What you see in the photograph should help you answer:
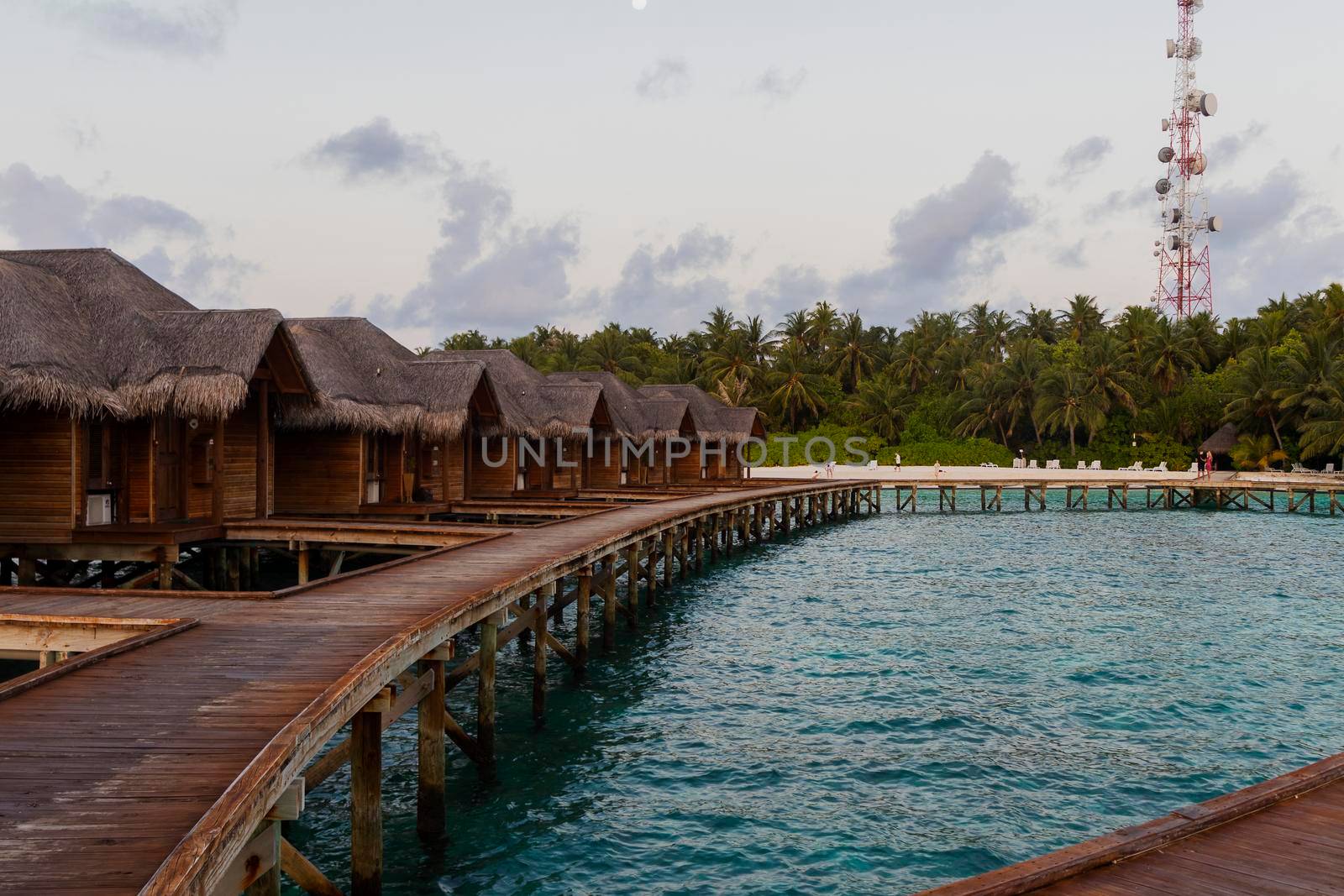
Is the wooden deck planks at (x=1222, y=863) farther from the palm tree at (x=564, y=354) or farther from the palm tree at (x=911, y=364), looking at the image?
the palm tree at (x=911, y=364)

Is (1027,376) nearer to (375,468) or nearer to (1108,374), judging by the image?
(1108,374)

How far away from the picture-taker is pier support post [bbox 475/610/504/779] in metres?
10.7

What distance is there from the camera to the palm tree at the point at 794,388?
69.2 metres

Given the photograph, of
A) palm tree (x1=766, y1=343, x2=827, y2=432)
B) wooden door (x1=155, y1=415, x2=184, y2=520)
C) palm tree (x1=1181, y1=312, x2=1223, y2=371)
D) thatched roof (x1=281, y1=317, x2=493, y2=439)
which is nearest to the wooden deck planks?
wooden door (x1=155, y1=415, x2=184, y2=520)

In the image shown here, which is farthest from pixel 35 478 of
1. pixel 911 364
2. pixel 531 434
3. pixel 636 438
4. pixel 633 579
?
pixel 911 364

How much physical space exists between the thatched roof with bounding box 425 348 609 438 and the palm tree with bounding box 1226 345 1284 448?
42.5m

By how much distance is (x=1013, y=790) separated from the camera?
1030 cm

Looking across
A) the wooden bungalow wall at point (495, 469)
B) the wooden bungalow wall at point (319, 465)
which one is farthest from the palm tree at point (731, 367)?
the wooden bungalow wall at point (319, 465)

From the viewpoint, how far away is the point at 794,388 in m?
69.0

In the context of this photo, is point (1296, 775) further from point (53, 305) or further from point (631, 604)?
point (53, 305)

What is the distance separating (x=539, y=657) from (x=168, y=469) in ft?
27.0

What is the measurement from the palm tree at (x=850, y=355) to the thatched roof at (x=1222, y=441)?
79.2 feet

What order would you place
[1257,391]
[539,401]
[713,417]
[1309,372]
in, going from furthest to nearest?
[1257,391] → [1309,372] → [713,417] → [539,401]

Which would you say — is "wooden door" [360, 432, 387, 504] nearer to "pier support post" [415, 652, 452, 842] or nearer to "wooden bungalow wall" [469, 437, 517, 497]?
"wooden bungalow wall" [469, 437, 517, 497]
